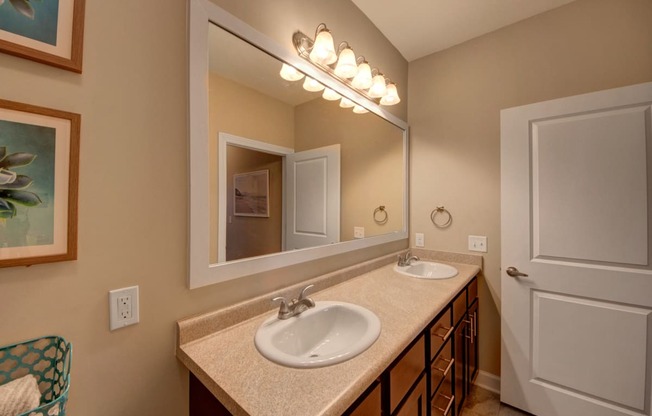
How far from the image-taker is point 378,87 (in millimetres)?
1745

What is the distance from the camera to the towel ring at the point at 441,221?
2074mm

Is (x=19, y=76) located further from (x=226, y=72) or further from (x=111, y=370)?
(x=111, y=370)

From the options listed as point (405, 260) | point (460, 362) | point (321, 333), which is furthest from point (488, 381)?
point (321, 333)

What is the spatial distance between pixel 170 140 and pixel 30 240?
1.38ft

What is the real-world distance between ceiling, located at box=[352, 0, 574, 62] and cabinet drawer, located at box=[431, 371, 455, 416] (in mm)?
2178

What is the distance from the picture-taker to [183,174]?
34.5 inches

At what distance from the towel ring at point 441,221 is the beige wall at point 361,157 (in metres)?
0.26

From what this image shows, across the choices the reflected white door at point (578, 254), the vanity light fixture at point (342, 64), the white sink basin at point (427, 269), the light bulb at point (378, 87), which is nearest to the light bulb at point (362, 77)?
the vanity light fixture at point (342, 64)

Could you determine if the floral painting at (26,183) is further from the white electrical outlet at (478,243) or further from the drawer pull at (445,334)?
the white electrical outlet at (478,243)

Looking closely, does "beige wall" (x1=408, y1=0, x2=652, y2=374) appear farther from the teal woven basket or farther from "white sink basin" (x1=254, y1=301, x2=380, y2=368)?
the teal woven basket

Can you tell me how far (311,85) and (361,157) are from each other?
0.63 meters

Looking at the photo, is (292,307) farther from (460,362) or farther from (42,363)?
(460,362)

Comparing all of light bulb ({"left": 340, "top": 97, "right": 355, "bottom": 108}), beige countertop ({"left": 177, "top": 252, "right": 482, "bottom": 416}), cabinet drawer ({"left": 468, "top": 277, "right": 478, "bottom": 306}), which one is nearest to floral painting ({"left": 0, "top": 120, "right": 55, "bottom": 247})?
beige countertop ({"left": 177, "top": 252, "right": 482, "bottom": 416})

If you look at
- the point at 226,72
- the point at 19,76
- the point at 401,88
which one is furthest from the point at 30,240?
the point at 401,88
